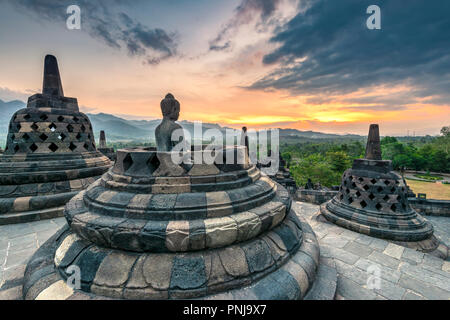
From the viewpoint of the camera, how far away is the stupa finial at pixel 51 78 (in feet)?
22.0

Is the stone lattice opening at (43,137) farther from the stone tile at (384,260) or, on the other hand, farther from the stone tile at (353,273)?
the stone tile at (384,260)

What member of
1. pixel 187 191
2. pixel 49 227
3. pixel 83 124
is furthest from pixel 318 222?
pixel 83 124

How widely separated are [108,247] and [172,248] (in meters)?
0.84

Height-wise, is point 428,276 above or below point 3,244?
below

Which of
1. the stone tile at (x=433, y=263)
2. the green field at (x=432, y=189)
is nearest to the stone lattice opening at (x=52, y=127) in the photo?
the stone tile at (x=433, y=263)

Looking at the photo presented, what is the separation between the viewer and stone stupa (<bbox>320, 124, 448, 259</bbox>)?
16.9 ft

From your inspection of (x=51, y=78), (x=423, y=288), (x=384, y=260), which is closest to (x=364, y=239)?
(x=384, y=260)

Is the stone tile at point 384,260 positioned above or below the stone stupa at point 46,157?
below

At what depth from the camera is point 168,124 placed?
3.64 m

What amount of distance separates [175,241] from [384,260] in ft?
13.9

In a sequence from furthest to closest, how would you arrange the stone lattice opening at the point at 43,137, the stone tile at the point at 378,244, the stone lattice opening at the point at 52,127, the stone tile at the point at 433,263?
the stone lattice opening at the point at 52,127
the stone lattice opening at the point at 43,137
the stone tile at the point at 378,244
the stone tile at the point at 433,263

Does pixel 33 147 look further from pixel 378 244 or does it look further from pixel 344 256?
pixel 378 244

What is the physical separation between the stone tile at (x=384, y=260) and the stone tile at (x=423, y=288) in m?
0.38
